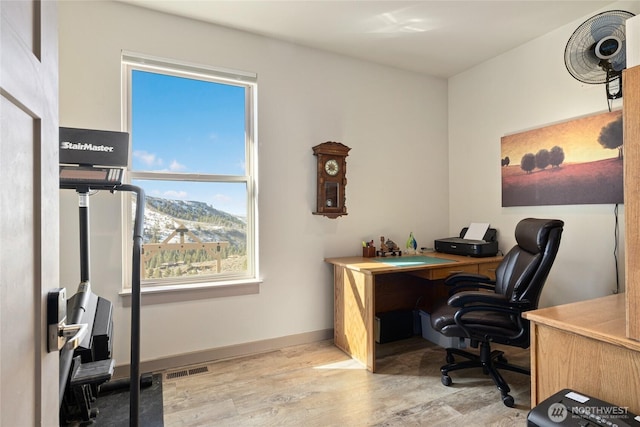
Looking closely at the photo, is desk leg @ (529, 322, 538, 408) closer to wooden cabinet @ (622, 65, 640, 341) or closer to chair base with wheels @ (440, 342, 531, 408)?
wooden cabinet @ (622, 65, 640, 341)

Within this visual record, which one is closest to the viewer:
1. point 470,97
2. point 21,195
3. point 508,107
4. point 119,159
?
point 21,195

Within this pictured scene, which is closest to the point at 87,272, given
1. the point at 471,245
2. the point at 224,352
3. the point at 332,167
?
the point at 224,352

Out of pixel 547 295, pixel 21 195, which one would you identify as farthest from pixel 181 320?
pixel 547 295

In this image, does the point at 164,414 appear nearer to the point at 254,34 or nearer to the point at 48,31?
the point at 48,31

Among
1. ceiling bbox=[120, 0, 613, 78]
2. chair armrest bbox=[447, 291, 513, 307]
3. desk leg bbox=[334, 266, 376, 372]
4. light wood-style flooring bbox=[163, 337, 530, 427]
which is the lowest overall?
light wood-style flooring bbox=[163, 337, 530, 427]

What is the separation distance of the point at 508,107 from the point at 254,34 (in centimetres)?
239

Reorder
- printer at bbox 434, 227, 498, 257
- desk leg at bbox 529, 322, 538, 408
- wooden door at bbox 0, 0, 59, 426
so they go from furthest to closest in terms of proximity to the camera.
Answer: printer at bbox 434, 227, 498, 257, desk leg at bbox 529, 322, 538, 408, wooden door at bbox 0, 0, 59, 426

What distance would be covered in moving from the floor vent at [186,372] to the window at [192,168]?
63cm

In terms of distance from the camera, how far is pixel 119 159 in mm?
1836

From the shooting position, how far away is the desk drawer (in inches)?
105

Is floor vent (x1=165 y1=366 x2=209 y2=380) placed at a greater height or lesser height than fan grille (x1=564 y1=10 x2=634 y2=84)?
lesser

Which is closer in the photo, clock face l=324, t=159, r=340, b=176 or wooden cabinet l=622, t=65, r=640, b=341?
wooden cabinet l=622, t=65, r=640, b=341

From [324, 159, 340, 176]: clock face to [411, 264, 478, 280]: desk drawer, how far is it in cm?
113

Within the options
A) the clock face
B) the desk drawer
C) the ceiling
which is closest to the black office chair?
the desk drawer
